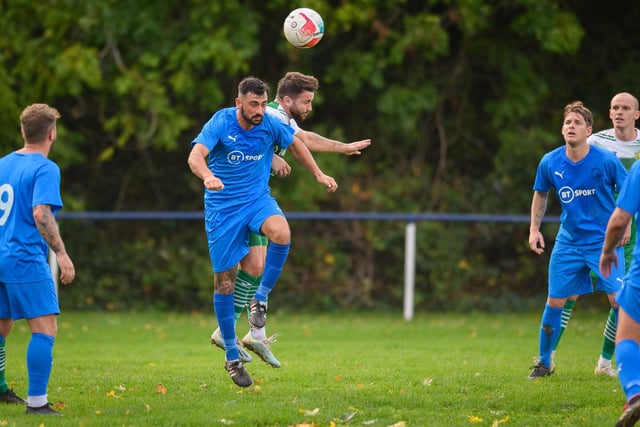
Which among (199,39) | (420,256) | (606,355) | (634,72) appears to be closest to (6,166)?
(606,355)

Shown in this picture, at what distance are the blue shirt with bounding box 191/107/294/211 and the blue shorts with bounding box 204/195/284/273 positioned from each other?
7cm

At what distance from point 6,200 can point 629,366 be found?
4.21 m

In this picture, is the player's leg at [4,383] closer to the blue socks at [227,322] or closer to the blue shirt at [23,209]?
the blue shirt at [23,209]

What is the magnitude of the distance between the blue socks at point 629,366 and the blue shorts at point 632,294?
0.57 ft

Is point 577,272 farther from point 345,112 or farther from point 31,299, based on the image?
point 345,112

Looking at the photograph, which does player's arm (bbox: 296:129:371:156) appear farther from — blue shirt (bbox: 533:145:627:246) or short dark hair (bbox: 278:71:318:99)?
blue shirt (bbox: 533:145:627:246)

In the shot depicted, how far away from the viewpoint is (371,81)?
1683cm

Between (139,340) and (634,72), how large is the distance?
1110cm

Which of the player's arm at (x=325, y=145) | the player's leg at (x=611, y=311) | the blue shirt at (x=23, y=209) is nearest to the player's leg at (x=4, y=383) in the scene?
the blue shirt at (x=23, y=209)

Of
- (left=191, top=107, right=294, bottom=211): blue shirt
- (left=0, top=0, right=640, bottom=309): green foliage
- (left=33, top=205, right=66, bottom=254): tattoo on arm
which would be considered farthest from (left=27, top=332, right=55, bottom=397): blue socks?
(left=0, top=0, right=640, bottom=309): green foliage

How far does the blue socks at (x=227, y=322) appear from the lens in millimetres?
7703

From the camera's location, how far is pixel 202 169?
7066 mm

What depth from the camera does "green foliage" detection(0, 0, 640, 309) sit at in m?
16.0

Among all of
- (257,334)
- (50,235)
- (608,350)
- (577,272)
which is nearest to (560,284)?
(577,272)
